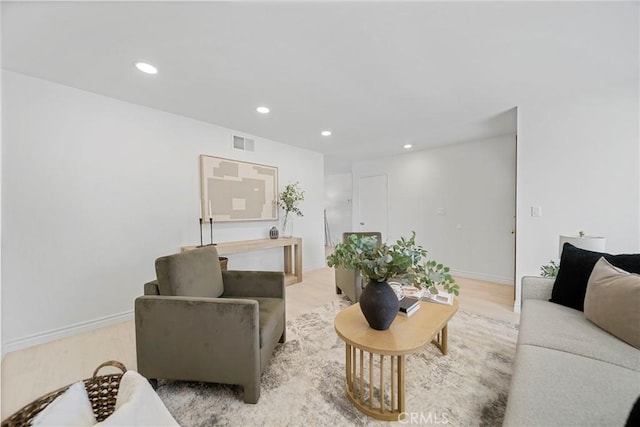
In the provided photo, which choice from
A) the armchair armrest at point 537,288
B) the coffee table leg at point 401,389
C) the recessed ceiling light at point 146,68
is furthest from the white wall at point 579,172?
the recessed ceiling light at point 146,68

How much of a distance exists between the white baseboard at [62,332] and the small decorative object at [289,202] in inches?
92.0

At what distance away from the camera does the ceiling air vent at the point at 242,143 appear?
3607 millimetres

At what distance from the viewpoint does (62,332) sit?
230 centimetres

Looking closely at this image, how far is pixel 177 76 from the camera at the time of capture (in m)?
2.15

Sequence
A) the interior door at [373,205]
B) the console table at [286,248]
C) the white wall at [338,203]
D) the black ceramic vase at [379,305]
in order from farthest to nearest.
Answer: the white wall at [338,203]
the interior door at [373,205]
the console table at [286,248]
the black ceramic vase at [379,305]

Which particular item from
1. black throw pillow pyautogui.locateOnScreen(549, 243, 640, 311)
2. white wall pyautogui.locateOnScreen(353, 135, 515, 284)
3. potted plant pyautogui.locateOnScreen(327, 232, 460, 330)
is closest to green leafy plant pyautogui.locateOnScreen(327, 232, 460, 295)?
potted plant pyautogui.locateOnScreen(327, 232, 460, 330)

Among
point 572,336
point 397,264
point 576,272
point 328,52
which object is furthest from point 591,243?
point 328,52

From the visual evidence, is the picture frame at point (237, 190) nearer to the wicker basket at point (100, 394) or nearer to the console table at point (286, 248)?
the console table at point (286, 248)

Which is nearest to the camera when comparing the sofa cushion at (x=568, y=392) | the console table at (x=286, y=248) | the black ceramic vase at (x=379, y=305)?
the sofa cushion at (x=568, y=392)

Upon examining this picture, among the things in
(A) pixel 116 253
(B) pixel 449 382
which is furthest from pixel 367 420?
(A) pixel 116 253

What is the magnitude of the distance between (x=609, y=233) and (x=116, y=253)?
4.92 meters

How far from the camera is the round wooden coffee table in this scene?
1.33 m

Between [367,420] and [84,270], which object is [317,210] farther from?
[367,420]

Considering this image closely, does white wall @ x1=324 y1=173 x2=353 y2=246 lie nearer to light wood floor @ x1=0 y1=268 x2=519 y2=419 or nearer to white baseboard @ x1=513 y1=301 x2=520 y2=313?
light wood floor @ x1=0 y1=268 x2=519 y2=419
